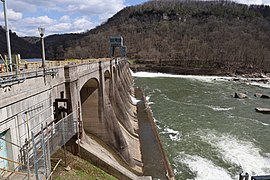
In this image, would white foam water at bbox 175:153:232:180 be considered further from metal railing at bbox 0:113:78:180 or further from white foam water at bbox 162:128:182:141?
metal railing at bbox 0:113:78:180

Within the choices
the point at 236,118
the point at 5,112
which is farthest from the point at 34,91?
the point at 236,118

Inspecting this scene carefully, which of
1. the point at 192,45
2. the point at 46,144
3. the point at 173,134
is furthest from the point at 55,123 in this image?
the point at 192,45

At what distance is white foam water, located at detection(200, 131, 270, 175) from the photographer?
2094 centimetres

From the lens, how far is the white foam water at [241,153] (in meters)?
20.9

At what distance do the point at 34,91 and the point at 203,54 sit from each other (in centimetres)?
12612

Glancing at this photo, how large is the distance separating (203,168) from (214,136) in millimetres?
8102

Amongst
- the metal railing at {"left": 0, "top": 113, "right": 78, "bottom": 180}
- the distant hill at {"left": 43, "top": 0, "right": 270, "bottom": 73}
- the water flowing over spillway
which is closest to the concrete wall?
the metal railing at {"left": 0, "top": 113, "right": 78, "bottom": 180}

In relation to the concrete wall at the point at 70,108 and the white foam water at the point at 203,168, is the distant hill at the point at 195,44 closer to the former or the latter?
the concrete wall at the point at 70,108

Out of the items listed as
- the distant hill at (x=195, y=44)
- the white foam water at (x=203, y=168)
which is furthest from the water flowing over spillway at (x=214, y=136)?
the distant hill at (x=195, y=44)

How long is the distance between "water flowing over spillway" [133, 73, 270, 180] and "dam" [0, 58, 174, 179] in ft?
10.5

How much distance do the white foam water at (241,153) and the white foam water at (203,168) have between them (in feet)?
7.04

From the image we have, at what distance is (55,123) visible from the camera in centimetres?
1217

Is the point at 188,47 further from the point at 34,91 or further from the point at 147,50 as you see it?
the point at 34,91

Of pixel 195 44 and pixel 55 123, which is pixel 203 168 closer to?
pixel 55 123
